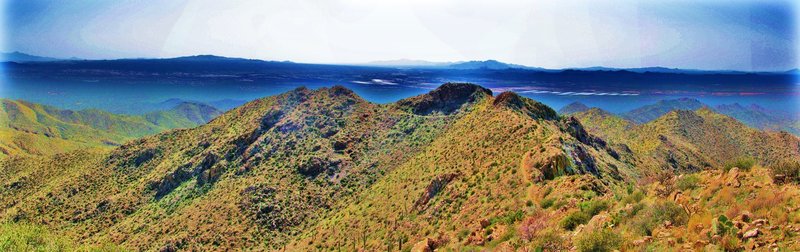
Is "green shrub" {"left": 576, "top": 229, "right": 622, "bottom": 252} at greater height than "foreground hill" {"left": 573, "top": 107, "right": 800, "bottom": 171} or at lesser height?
greater

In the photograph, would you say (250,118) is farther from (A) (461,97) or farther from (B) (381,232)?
(B) (381,232)

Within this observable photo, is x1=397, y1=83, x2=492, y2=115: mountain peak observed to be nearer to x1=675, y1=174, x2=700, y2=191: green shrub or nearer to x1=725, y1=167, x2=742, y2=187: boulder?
x1=675, y1=174, x2=700, y2=191: green shrub

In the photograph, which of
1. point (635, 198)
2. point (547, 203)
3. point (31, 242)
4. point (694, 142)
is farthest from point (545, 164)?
point (694, 142)

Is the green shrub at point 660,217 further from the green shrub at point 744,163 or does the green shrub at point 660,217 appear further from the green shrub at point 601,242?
the green shrub at point 744,163

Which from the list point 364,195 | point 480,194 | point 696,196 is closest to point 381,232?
point 480,194

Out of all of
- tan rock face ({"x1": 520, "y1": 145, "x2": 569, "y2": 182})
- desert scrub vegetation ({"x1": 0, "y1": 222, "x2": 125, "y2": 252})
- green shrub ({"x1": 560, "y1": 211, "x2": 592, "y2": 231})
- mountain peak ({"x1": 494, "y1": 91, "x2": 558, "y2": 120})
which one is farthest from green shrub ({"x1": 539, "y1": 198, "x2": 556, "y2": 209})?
desert scrub vegetation ({"x1": 0, "y1": 222, "x2": 125, "y2": 252})

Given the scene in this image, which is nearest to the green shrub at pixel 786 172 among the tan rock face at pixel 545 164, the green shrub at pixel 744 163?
the green shrub at pixel 744 163
